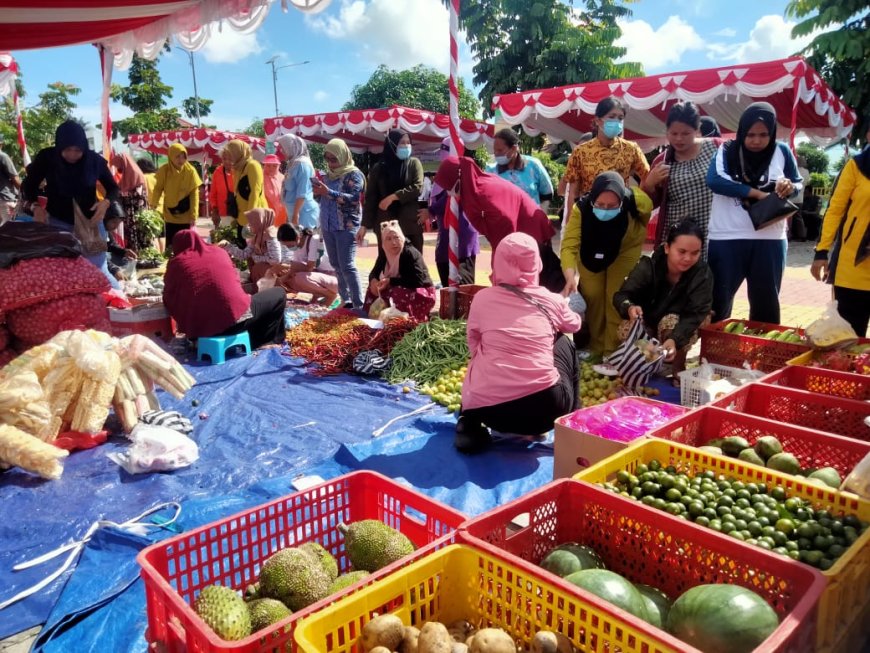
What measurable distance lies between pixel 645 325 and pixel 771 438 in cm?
223

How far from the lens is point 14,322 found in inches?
158

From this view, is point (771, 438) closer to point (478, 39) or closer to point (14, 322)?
point (14, 322)

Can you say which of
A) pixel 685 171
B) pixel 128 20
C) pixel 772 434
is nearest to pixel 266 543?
pixel 772 434

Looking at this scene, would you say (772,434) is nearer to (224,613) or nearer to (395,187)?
(224,613)

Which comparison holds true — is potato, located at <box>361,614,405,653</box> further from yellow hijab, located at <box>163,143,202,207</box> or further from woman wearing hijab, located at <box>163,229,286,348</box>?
yellow hijab, located at <box>163,143,202,207</box>

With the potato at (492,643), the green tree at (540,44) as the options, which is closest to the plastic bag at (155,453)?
the potato at (492,643)

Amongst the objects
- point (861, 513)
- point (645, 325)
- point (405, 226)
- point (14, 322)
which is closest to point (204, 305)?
point (14, 322)

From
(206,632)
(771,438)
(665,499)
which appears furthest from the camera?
(771,438)

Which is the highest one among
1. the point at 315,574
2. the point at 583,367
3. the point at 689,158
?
the point at 689,158

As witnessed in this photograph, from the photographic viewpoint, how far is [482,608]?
4.83 feet

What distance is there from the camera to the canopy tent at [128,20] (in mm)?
5207

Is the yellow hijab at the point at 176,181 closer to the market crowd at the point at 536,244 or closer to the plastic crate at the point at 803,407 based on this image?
the market crowd at the point at 536,244

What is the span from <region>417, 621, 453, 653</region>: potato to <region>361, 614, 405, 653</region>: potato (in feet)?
0.16

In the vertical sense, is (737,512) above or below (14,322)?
below
